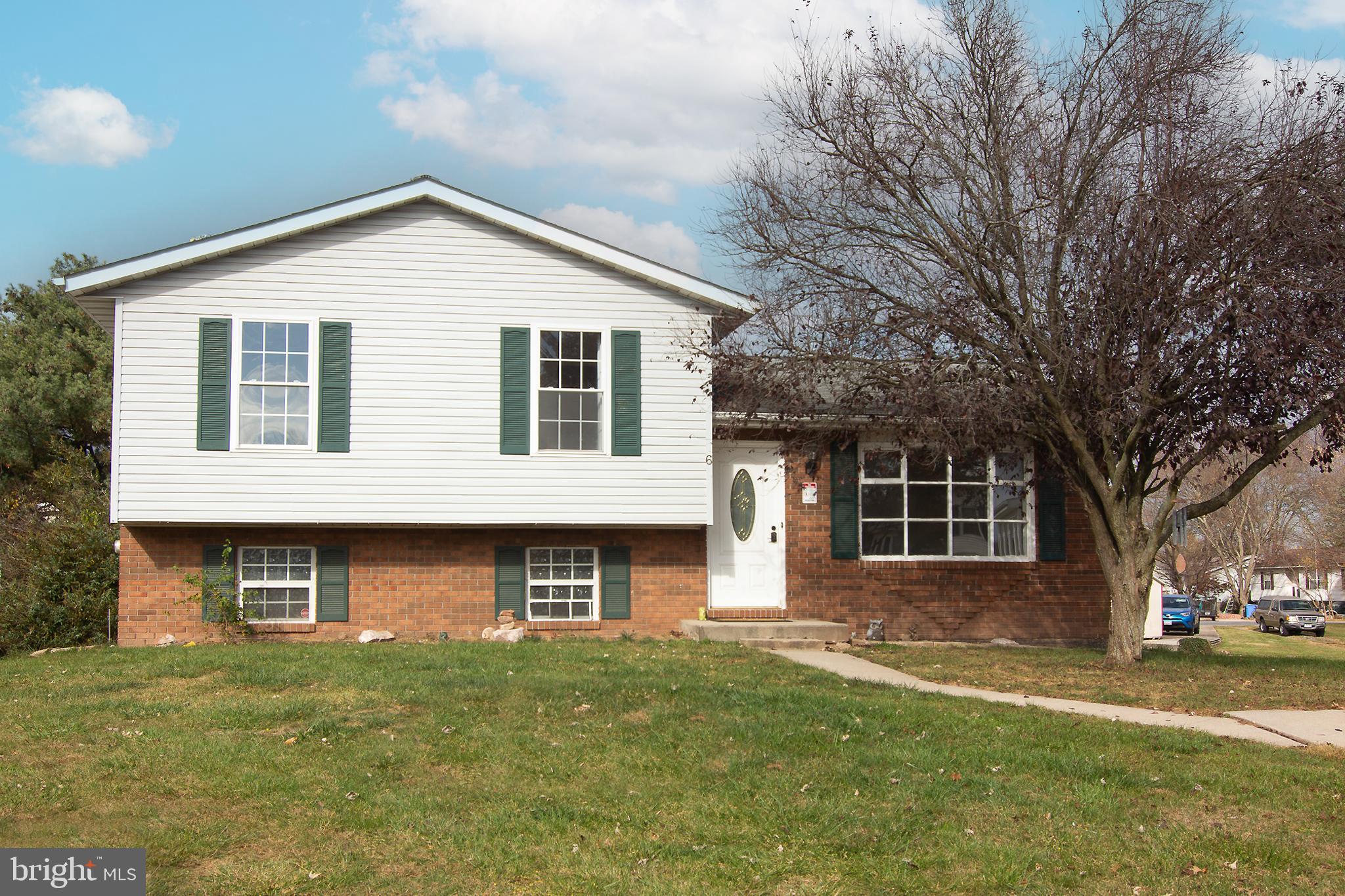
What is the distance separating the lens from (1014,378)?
12.2m

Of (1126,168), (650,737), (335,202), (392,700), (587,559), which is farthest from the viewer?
(587,559)

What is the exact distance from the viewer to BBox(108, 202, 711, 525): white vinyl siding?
45.1ft

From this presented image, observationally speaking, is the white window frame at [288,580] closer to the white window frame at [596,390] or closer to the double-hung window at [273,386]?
the double-hung window at [273,386]

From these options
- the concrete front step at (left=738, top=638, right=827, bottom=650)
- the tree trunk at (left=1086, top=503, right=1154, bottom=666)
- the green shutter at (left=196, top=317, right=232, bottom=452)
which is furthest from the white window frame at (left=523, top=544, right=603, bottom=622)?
the tree trunk at (left=1086, top=503, right=1154, bottom=666)

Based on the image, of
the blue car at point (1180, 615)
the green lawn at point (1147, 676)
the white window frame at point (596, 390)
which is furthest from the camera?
the blue car at point (1180, 615)

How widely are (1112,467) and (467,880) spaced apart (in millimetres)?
9000

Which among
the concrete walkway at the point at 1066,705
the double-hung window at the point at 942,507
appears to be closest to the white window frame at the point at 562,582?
the concrete walkway at the point at 1066,705

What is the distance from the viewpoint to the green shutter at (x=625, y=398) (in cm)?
1465

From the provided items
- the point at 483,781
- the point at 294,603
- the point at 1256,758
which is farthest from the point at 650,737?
the point at 294,603

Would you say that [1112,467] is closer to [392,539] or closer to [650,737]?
[650,737]

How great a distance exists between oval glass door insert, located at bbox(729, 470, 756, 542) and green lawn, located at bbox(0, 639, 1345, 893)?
591 centimetres

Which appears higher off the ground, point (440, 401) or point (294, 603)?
point (440, 401)

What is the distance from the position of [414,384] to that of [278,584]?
9.71 feet

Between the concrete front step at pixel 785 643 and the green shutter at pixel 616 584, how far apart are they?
69.3 inches
